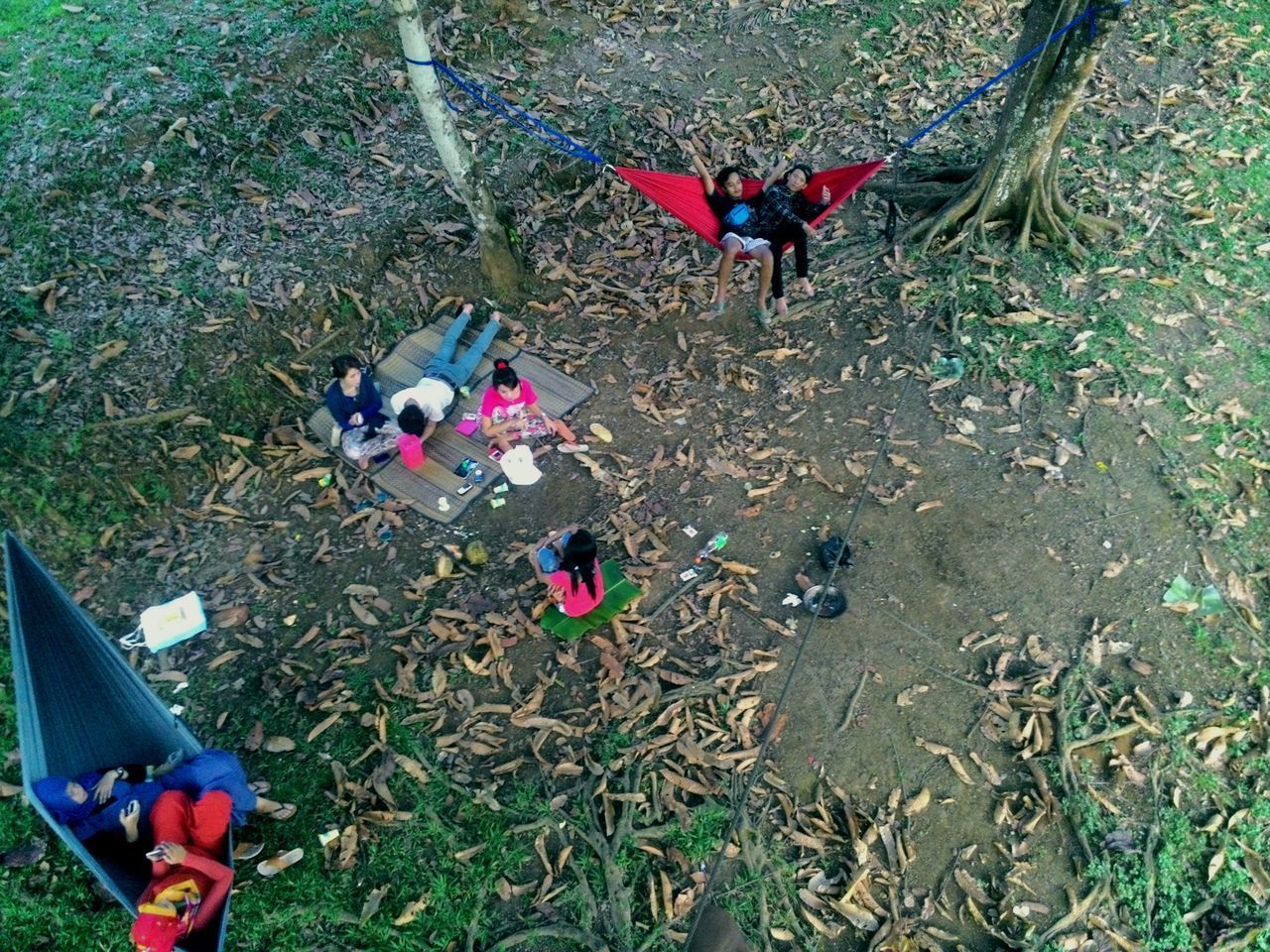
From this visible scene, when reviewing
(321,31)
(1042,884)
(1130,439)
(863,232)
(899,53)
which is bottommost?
(1042,884)

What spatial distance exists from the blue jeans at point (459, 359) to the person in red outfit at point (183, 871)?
3112 mm

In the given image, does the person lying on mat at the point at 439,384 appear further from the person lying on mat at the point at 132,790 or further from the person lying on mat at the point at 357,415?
the person lying on mat at the point at 132,790

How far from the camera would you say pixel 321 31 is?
24.1 ft

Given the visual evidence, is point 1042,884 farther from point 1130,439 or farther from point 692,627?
point 1130,439

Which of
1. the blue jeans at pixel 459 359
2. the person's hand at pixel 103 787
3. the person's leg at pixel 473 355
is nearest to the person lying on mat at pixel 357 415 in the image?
the blue jeans at pixel 459 359

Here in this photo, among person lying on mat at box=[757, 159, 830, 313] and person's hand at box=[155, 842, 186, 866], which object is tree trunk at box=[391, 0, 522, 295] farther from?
person's hand at box=[155, 842, 186, 866]

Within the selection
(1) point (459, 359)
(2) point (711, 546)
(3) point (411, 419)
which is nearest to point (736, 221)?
(1) point (459, 359)

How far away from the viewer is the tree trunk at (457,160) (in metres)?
5.36

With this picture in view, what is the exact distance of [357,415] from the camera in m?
5.55

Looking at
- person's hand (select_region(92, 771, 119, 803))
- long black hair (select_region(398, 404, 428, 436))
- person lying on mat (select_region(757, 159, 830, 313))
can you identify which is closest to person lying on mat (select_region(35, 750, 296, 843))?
person's hand (select_region(92, 771, 119, 803))

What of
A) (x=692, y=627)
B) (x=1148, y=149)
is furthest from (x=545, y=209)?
(x=1148, y=149)

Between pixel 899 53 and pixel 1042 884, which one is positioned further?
pixel 899 53

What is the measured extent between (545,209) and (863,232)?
8.85ft

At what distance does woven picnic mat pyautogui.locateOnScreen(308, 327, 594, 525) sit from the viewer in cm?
562
